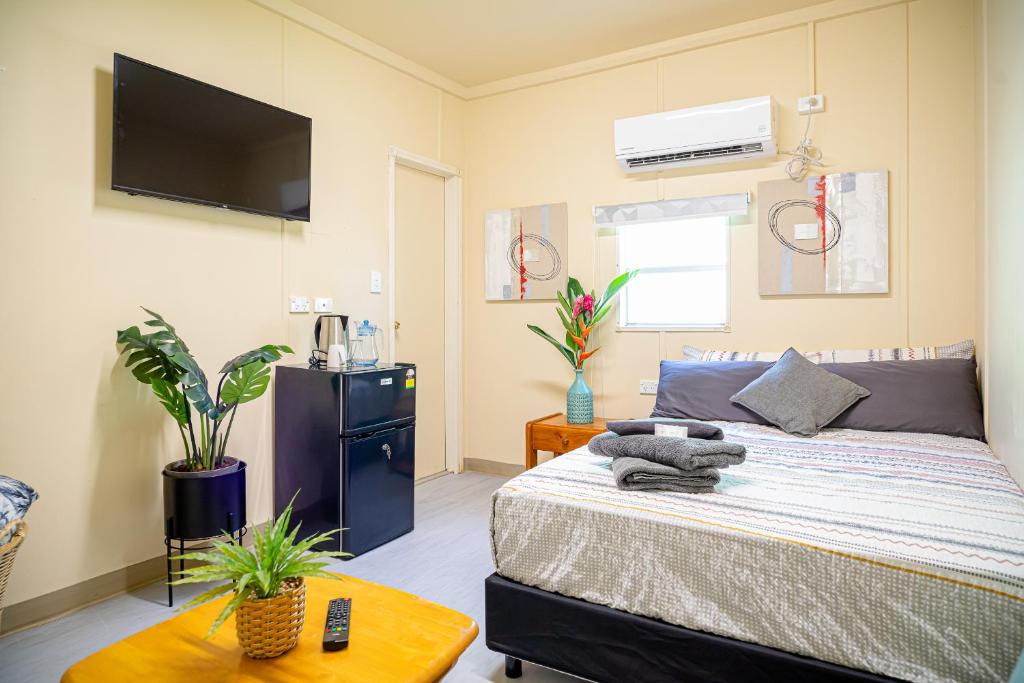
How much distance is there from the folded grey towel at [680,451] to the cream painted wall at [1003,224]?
97 cm

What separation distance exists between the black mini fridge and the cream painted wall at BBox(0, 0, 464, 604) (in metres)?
0.20

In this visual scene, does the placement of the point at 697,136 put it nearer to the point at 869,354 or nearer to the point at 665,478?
the point at 869,354

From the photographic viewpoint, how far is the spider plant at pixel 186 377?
96.0 inches

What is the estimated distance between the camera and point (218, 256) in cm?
302

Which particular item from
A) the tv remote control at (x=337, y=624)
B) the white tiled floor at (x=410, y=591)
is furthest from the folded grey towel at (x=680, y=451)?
the tv remote control at (x=337, y=624)

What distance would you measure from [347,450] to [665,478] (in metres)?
1.64

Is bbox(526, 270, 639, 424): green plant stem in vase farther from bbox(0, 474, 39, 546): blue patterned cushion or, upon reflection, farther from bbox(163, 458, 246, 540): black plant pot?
bbox(0, 474, 39, 546): blue patterned cushion

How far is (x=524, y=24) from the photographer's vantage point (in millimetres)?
3652

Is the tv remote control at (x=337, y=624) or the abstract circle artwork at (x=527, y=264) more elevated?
the abstract circle artwork at (x=527, y=264)

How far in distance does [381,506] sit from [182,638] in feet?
5.72

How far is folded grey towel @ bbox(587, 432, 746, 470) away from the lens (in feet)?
6.36

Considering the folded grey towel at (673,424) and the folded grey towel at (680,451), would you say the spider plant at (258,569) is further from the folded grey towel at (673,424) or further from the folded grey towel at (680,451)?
the folded grey towel at (673,424)

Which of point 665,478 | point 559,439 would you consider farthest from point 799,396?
point 559,439

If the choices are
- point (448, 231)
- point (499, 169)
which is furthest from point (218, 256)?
point (499, 169)
